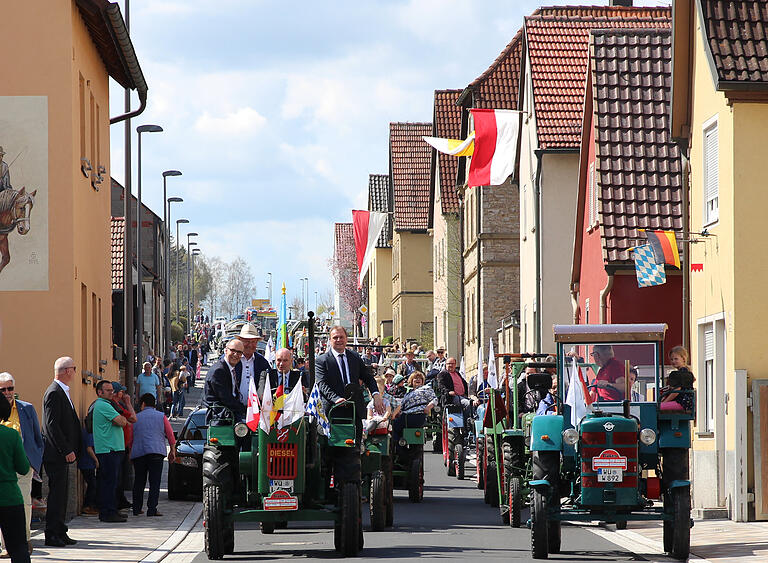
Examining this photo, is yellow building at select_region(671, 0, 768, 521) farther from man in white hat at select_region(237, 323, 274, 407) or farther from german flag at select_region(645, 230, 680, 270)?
man in white hat at select_region(237, 323, 274, 407)

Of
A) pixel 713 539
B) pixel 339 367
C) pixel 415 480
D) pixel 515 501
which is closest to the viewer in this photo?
pixel 713 539

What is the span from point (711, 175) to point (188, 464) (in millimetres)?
8801

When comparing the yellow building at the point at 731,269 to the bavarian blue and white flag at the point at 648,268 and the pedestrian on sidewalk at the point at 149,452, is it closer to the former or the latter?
the bavarian blue and white flag at the point at 648,268

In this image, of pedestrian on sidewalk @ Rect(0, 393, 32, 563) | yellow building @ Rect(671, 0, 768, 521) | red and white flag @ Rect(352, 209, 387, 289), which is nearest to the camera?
pedestrian on sidewalk @ Rect(0, 393, 32, 563)

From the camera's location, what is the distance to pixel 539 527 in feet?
47.6

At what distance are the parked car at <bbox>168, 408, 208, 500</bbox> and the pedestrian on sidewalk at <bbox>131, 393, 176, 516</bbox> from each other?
184 cm

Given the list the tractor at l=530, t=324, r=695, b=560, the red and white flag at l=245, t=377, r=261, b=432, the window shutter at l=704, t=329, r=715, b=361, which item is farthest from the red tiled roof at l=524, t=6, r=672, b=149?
the red and white flag at l=245, t=377, r=261, b=432

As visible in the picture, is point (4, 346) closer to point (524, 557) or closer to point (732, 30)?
point (524, 557)

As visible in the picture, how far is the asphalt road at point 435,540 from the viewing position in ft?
48.8

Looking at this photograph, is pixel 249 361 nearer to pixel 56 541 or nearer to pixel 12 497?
pixel 56 541

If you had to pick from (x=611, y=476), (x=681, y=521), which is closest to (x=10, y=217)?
(x=611, y=476)

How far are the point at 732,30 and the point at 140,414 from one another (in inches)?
381

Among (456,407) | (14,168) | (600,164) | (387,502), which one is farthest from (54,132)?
(600,164)

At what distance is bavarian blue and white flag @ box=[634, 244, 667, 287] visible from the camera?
2304cm
